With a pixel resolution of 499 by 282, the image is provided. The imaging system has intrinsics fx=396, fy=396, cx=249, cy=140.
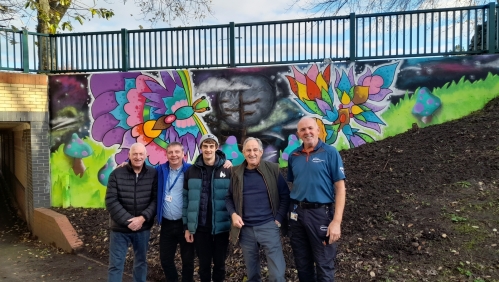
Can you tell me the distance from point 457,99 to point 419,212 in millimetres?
3734

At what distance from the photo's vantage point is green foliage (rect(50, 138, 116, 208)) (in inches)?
329

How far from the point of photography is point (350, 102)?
7.89m

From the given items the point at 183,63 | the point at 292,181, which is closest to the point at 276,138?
the point at 183,63

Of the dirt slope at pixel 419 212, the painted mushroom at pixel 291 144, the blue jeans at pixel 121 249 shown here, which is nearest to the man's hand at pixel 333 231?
the dirt slope at pixel 419 212

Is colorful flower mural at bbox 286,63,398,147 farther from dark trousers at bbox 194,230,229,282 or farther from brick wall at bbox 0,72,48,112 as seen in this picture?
brick wall at bbox 0,72,48,112

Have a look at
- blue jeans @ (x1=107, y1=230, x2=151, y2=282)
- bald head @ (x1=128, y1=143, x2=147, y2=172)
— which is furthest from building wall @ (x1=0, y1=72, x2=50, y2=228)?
bald head @ (x1=128, y1=143, x2=147, y2=172)

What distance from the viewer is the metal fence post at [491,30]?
26.3 feet

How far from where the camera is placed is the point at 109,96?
8.40 metres

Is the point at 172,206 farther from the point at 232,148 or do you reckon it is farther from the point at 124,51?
the point at 124,51

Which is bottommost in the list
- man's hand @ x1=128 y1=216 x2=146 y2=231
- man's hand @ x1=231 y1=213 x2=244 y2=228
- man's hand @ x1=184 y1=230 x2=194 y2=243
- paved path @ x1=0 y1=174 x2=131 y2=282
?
paved path @ x1=0 y1=174 x2=131 y2=282

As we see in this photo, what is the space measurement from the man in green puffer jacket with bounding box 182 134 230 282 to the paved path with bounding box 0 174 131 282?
189 centimetres

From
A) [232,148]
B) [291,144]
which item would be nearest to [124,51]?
[232,148]

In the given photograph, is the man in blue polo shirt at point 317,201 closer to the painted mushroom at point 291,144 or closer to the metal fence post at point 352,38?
the painted mushroom at point 291,144

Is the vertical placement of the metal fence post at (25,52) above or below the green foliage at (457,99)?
above
